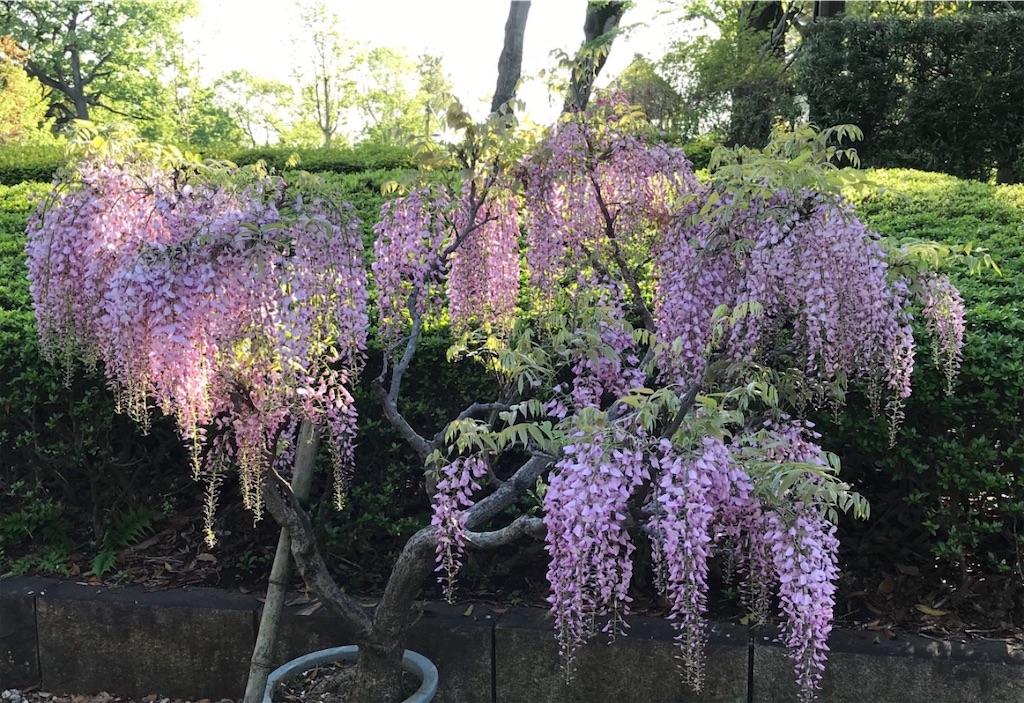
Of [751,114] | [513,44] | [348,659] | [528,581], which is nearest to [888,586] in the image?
[528,581]

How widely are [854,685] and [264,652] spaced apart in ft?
7.95

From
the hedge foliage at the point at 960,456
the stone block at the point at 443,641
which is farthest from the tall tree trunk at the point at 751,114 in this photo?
the stone block at the point at 443,641

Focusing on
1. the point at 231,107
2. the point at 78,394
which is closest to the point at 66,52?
the point at 231,107

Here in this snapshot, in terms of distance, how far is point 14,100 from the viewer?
17547 millimetres

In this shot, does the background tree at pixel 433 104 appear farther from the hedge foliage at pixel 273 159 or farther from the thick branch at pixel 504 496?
the hedge foliage at pixel 273 159

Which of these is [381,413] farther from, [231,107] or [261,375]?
[231,107]

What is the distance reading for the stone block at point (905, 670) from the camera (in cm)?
305

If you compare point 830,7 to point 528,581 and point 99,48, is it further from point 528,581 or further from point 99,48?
point 99,48

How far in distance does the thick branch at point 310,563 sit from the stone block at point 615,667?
2.36ft

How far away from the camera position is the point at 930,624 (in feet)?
10.6

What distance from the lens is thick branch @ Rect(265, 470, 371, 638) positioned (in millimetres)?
2939

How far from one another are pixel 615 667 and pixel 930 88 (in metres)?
8.58

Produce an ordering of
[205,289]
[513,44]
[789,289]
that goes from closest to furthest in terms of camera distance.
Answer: [205,289]
[789,289]
[513,44]

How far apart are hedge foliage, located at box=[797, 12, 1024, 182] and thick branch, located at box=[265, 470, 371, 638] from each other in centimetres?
854
